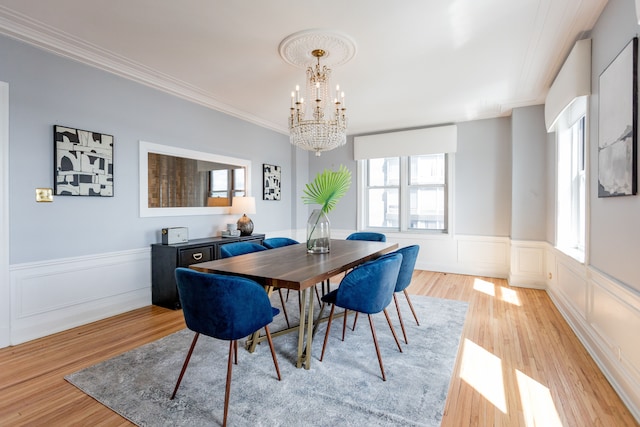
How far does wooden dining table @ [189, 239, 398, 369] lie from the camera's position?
192 cm

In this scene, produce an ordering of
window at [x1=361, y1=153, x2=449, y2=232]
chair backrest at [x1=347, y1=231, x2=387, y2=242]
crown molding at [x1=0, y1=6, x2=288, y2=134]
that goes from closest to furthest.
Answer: crown molding at [x1=0, y1=6, x2=288, y2=134]
chair backrest at [x1=347, y1=231, x2=387, y2=242]
window at [x1=361, y1=153, x2=449, y2=232]

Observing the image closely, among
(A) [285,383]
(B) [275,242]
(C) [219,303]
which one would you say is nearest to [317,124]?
(B) [275,242]

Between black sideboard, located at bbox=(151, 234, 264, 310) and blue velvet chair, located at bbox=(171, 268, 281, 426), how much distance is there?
1.78 meters

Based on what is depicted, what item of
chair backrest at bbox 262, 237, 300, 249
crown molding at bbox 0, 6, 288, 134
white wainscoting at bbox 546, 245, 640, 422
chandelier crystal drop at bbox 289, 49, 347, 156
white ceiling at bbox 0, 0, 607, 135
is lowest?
white wainscoting at bbox 546, 245, 640, 422

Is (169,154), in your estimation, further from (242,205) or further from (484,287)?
(484,287)

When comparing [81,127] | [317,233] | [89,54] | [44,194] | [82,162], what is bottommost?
[317,233]

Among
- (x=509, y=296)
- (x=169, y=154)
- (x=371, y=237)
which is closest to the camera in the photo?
(x=169, y=154)

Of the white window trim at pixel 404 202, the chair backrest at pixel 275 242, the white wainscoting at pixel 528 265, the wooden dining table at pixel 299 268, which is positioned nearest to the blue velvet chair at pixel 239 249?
the chair backrest at pixel 275 242

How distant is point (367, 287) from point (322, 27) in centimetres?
214

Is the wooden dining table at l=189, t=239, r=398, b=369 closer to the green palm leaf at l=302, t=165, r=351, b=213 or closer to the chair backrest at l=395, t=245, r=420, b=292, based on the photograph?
Answer: the chair backrest at l=395, t=245, r=420, b=292

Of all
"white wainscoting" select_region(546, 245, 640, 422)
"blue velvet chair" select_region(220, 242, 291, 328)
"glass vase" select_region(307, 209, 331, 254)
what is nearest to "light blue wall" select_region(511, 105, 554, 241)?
"white wainscoting" select_region(546, 245, 640, 422)

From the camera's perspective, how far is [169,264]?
11.4 feet

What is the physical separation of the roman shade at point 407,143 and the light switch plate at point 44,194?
467cm

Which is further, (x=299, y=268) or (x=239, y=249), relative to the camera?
(x=239, y=249)
